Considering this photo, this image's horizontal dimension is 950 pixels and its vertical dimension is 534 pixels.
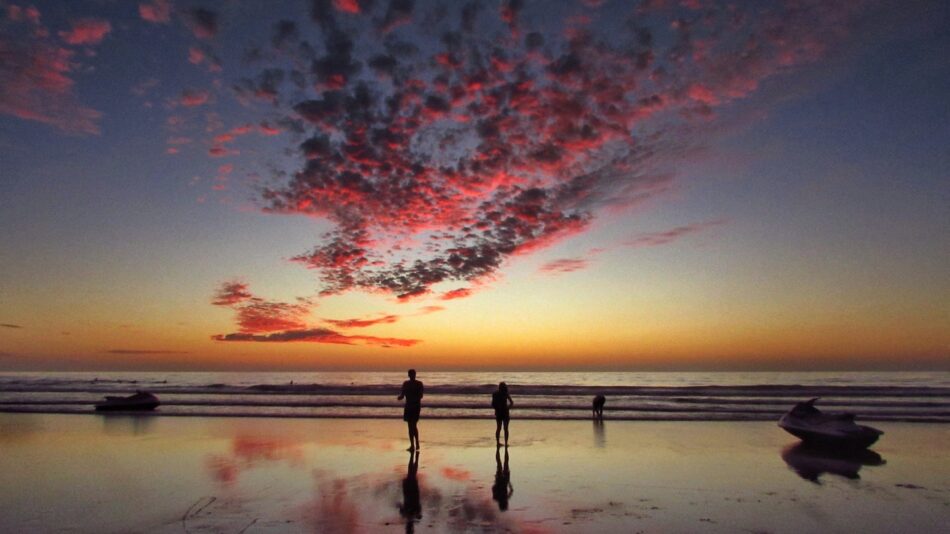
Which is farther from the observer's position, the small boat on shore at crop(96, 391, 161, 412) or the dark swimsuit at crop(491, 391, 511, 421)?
the small boat on shore at crop(96, 391, 161, 412)

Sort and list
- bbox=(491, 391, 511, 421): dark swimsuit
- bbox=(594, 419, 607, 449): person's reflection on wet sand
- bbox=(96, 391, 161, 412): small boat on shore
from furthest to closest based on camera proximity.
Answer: bbox=(96, 391, 161, 412): small boat on shore, bbox=(594, 419, 607, 449): person's reflection on wet sand, bbox=(491, 391, 511, 421): dark swimsuit

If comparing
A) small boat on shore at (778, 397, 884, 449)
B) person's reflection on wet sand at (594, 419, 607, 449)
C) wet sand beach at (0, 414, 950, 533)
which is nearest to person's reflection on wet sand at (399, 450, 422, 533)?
wet sand beach at (0, 414, 950, 533)

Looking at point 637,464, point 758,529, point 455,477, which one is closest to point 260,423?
point 455,477

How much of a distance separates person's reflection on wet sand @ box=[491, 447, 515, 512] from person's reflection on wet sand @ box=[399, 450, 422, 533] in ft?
4.89

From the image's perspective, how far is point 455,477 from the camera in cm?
1172

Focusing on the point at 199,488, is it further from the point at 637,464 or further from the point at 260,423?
the point at 260,423

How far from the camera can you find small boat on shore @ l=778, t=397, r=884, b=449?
1509 cm

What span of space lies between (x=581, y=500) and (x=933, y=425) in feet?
70.9

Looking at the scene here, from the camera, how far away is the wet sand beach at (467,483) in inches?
334

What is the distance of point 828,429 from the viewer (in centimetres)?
1561

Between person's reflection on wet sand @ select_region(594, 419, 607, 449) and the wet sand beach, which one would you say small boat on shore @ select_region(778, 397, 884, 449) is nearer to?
the wet sand beach

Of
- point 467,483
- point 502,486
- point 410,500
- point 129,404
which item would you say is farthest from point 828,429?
point 129,404

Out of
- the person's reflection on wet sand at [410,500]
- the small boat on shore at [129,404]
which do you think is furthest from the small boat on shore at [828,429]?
the small boat on shore at [129,404]

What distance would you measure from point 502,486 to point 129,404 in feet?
86.8
